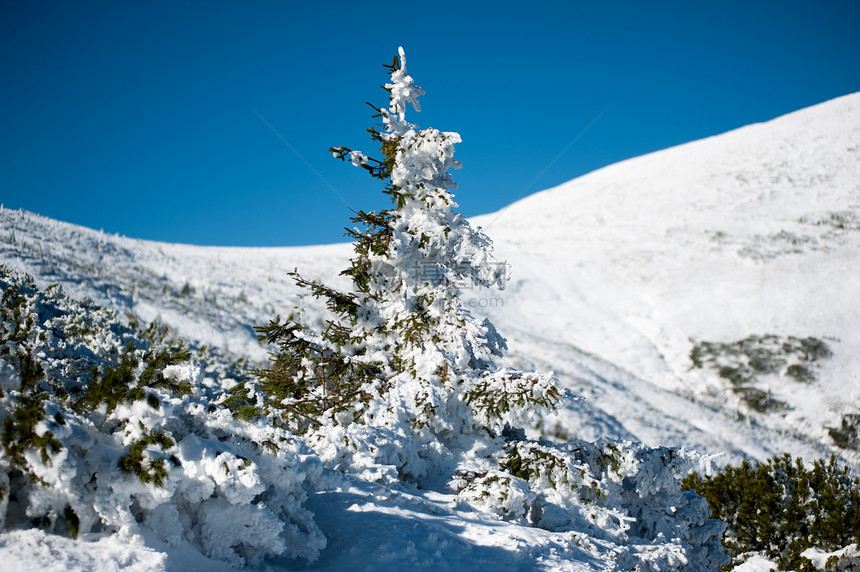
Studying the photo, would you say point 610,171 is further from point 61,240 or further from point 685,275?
point 61,240

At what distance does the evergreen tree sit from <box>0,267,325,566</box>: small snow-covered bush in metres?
2.52

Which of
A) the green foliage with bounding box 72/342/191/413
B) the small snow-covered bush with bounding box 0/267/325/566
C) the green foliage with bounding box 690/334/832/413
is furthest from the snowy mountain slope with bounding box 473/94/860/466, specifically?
the green foliage with bounding box 72/342/191/413

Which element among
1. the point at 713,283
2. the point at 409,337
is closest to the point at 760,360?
the point at 713,283

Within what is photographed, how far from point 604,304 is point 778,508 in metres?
29.6

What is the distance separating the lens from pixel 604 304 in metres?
40.7

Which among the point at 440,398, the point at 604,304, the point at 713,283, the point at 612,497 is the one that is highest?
the point at 713,283

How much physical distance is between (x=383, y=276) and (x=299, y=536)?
17.0ft

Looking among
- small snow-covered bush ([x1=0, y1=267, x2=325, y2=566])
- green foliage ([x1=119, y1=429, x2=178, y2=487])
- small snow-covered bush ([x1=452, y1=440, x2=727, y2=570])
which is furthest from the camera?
small snow-covered bush ([x1=452, y1=440, x2=727, y2=570])

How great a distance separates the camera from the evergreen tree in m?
7.59

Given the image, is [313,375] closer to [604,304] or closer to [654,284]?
[604,304]

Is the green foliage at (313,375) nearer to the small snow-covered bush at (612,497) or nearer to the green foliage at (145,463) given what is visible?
the small snow-covered bush at (612,497)

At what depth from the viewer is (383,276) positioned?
9078 mm

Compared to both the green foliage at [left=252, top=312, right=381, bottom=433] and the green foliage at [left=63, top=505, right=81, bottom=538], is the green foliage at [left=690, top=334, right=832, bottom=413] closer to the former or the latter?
the green foliage at [left=252, top=312, right=381, bottom=433]

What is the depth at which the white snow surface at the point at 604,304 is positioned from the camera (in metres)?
5.05
